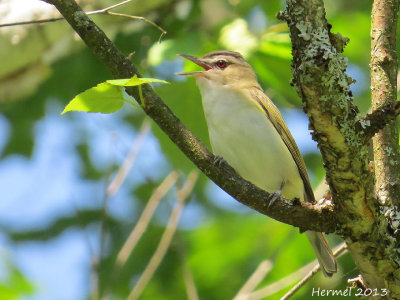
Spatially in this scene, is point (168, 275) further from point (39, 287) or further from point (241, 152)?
point (241, 152)

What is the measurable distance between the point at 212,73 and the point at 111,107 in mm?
2217

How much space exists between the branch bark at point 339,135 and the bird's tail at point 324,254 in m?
0.94

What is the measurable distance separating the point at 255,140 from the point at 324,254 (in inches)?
33.4

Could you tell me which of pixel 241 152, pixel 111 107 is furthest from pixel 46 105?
pixel 111 107

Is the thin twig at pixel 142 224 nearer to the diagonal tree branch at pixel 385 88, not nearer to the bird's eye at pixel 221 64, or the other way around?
the bird's eye at pixel 221 64

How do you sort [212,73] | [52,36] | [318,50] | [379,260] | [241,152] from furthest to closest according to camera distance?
1. [52,36]
2. [212,73]
3. [241,152]
4. [379,260]
5. [318,50]

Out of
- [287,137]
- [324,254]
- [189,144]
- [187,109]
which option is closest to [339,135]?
[189,144]

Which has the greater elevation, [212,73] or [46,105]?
[46,105]

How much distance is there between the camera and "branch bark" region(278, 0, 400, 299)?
2086mm

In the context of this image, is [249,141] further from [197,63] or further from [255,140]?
[197,63]

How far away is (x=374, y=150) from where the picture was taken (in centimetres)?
271

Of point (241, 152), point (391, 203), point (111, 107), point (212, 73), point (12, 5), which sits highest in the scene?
point (12, 5)

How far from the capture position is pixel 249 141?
12.7 ft

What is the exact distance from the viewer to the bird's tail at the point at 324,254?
138 inches
